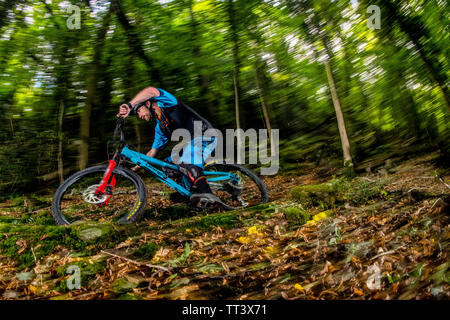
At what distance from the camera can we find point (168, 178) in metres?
3.69

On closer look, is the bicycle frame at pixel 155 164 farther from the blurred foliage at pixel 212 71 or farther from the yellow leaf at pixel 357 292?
the blurred foliage at pixel 212 71

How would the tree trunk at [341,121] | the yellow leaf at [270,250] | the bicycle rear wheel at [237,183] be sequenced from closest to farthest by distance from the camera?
1. the yellow leaf at [270,250]
2. the bicycle rear wheel at [237,183]
3. the tree trunk at [341,121]

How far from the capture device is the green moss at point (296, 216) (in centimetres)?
274

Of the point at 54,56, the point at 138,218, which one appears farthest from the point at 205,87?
the point at 138,218

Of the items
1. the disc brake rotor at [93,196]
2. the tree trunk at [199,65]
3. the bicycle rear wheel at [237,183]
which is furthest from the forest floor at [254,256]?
the tree trunk at [199,65]

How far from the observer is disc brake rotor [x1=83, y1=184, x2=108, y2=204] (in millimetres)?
3127

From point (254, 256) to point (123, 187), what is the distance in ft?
8.67

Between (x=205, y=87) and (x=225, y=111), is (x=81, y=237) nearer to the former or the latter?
(x=205, y=87)

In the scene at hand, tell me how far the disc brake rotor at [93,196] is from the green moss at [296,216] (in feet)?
7.91

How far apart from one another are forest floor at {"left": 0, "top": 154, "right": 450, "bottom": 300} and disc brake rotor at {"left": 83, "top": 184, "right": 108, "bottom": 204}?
0.71m

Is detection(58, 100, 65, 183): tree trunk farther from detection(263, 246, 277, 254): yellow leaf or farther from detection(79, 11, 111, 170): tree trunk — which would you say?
detection(263, 246, 277, 254): yellow leaf

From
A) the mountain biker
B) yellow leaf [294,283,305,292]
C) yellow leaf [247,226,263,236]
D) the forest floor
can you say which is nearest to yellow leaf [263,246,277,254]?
the forest floor

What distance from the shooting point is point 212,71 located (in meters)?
7.78
